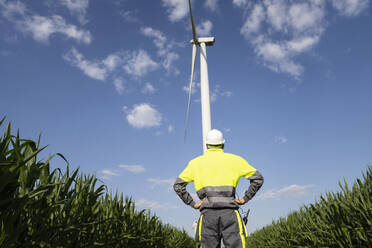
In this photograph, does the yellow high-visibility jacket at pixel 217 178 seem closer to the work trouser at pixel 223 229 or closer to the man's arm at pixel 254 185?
the man's arm at pixel 254 185

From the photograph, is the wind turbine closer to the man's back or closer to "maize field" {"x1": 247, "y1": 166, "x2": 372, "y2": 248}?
"maize field" {"x1": 247, "y1": 166, "x2": 372, "y2": 248}

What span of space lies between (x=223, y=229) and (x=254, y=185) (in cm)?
102

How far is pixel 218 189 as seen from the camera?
227 inches

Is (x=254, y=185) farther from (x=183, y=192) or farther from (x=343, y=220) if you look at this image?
(x=343, y=220)

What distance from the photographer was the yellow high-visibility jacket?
18.9ft

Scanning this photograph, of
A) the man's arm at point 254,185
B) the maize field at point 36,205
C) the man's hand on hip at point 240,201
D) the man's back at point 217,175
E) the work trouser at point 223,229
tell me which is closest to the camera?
the maize field at point 36,205

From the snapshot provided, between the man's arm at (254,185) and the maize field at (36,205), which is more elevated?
the man's arm at (254,185)

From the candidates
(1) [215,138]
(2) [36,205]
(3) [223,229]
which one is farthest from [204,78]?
(2) [36,205]

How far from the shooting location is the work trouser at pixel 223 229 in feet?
18.5

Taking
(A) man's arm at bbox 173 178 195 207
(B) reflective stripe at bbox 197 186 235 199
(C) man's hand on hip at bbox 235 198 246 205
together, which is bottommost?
(C) man's hand on hip at bbox 235 198 246 205

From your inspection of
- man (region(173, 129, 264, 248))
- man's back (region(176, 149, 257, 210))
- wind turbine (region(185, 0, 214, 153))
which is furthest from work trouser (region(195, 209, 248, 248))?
wind turbine (region(185, 0, 214, 153))

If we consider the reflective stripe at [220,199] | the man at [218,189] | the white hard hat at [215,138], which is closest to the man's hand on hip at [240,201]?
the man at [218,189]

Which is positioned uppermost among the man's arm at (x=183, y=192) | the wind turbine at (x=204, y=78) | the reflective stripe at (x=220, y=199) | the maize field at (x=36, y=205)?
the wind turbine at (x=204, y=78)

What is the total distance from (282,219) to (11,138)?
381 inches
